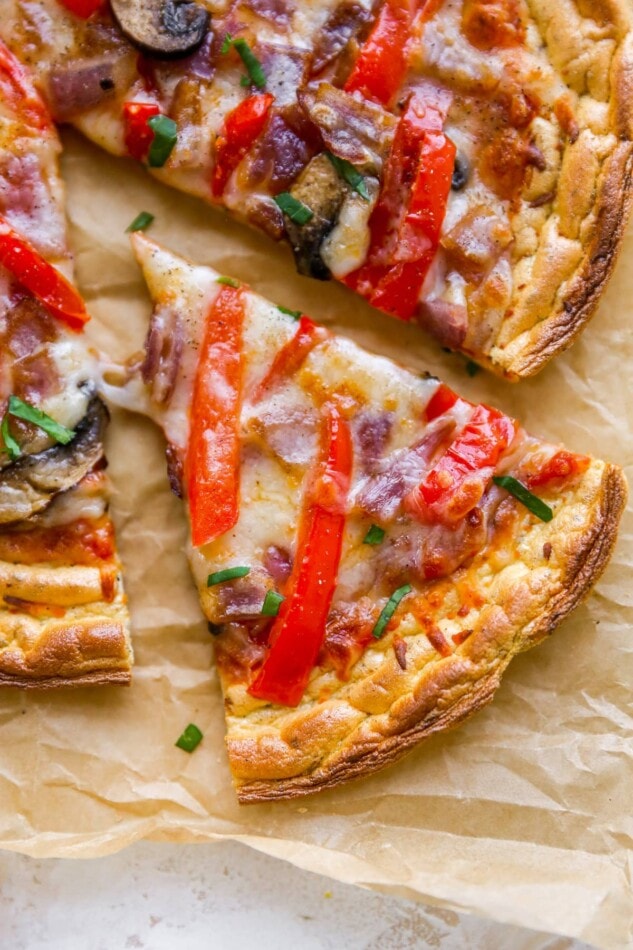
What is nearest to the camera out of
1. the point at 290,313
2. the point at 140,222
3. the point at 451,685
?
the point at 451,685

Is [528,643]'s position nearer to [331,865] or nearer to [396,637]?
[396,637]

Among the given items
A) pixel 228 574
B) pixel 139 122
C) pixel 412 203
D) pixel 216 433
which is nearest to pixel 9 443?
pixel 216 433

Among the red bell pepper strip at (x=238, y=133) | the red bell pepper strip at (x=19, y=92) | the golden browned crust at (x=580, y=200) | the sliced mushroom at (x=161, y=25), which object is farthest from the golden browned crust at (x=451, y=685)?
the red bell pepper strip at (x=19, y=92)

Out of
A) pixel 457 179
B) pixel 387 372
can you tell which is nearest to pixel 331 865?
pixel 387 372

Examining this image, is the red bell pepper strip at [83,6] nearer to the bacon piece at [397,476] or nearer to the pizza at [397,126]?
the pizza at [397,126]

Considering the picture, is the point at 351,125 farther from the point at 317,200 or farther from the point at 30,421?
the point at 30,421

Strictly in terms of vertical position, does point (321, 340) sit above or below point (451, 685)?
above

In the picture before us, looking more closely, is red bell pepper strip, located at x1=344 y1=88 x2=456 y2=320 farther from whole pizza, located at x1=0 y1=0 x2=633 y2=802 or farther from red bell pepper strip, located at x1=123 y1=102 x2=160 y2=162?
red bell pepper strip, located at x1=123 y1=102 x2=160 y2=162
